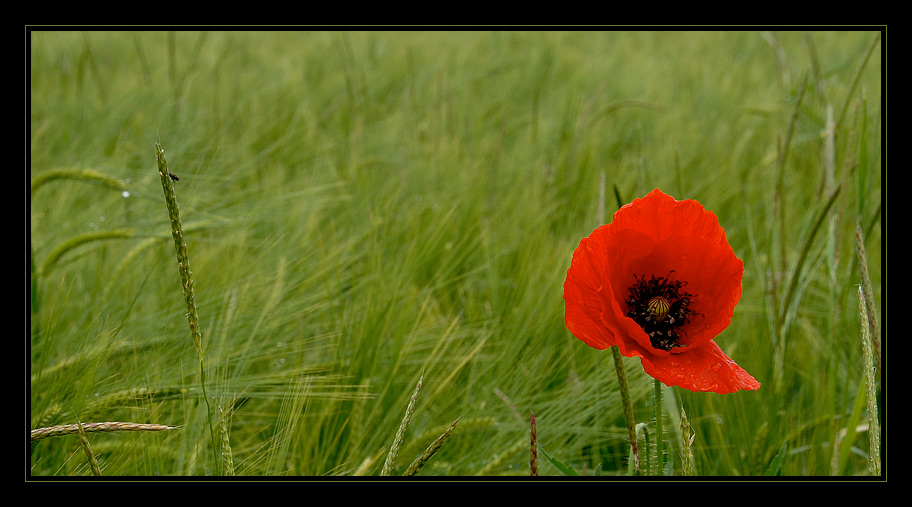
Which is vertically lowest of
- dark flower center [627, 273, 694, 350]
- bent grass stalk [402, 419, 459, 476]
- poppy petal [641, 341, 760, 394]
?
bent grass stalk [402, 419, 459, 476]

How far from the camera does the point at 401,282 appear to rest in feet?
2.38

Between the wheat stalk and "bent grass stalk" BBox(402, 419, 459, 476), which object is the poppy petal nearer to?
"bent grass stalk" BBox(402, 419, 459, 476)

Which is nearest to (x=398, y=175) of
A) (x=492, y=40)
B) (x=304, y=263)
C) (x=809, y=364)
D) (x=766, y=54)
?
(x=304, y=263)

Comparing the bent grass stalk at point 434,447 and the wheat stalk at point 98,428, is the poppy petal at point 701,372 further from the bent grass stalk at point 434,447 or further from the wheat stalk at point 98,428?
the wheat stalk at point 98,428

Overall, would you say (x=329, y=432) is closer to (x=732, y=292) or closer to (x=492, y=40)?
(x=732, y=292)

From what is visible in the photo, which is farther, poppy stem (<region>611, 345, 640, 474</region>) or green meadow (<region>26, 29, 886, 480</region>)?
green meadow (<region>26, 29, 886, 480</region>)

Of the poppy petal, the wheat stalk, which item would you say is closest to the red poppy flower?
the poppy petal

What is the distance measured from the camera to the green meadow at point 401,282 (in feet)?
1.84

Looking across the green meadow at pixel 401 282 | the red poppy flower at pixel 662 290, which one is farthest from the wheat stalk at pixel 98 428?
the red poppy flower at pixel 662 290

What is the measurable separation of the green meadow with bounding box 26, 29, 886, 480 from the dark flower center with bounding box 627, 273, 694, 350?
45mm

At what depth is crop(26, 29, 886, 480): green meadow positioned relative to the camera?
560 mm

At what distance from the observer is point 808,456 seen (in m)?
0.68

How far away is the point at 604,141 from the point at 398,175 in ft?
1.39

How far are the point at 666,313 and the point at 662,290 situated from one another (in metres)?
0.02
